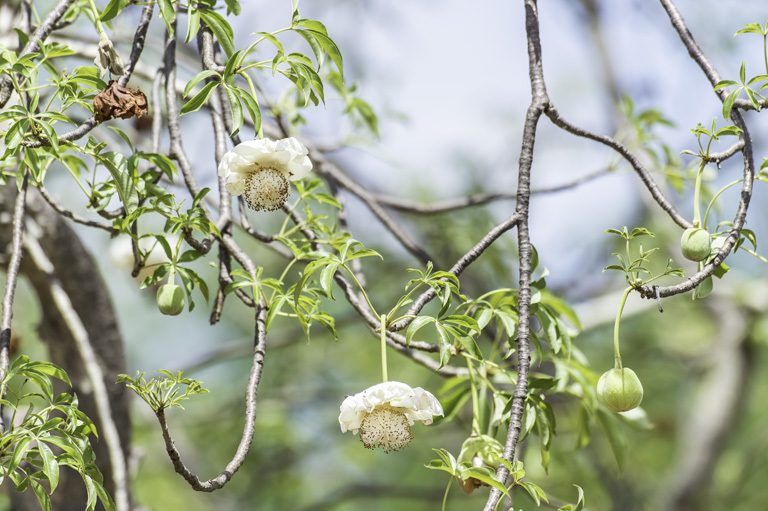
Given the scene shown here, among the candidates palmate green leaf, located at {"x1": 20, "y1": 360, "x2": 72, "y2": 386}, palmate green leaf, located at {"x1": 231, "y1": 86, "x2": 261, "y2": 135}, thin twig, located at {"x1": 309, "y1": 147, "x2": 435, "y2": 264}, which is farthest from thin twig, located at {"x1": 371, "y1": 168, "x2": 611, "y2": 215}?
palmate green leaf, located at {"x1": 20, "y1": 360, "x2": 72, "y2": 386}

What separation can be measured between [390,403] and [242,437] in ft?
0.51

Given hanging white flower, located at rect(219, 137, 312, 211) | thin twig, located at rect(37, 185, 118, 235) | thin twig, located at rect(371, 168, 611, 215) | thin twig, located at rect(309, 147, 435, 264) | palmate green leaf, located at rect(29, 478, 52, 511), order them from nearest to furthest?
palmate green leaf, located at rect(29, 478, 52, 511), hanging white flower, located at rect(219, 137, 312, 211), thin twig, located at rect(37, 185, 118, 235), thin twig, located at rect(309, 147, 435, 264), thin twig, located at rect(371, 168, 611, 215)

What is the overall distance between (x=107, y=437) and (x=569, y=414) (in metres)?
2.13

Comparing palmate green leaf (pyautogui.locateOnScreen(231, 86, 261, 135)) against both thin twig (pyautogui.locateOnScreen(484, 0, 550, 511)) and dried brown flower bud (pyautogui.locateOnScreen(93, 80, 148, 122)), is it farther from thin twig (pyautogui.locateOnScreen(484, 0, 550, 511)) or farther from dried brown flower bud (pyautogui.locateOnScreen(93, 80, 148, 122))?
thin twig (pyautogui.locateOnScreen(484, 0, 550, 511))

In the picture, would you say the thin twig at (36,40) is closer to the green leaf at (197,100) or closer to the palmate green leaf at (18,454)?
the green leaf at (197,100)

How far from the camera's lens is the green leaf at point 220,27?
82 cm

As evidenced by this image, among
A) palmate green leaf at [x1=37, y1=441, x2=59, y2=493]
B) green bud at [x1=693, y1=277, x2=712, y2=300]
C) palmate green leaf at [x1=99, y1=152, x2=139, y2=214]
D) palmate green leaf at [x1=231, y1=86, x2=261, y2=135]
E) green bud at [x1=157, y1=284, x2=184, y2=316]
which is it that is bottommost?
palmate green leaf at [x1=37, y1=441, x2=59, y2=493]

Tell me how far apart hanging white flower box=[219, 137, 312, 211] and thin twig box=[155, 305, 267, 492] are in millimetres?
136

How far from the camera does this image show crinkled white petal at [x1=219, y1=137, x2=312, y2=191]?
83 centimetres

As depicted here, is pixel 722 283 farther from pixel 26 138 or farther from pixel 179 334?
pixel 179 334

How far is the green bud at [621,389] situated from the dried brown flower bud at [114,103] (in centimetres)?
62

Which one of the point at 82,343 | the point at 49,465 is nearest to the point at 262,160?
the point at 49,465

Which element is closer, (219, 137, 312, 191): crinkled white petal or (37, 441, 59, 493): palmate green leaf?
(37, 441, 59, 493): palmate green leaf

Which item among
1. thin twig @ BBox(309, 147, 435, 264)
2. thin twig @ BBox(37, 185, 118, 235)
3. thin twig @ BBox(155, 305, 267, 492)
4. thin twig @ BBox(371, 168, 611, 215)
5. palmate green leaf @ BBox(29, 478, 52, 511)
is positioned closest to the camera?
thin twig @ BBox(155, 305, 267, 492)
